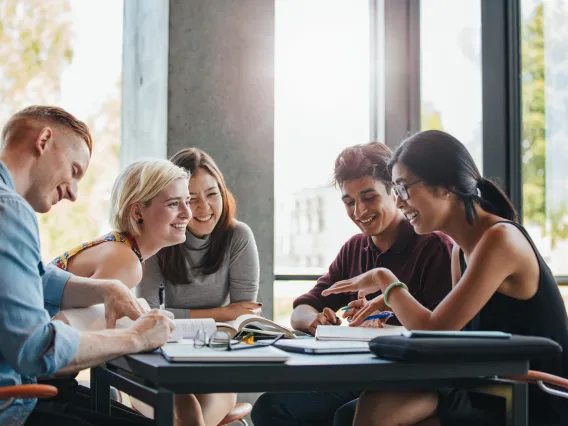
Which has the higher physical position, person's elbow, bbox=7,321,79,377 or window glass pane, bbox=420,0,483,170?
window glass pane, bbox=420,0,483,170

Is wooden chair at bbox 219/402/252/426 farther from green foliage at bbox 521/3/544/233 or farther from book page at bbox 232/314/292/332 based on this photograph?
green foliage at bbox 521/3/544/233

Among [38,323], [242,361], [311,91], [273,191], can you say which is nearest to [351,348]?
[242,361]

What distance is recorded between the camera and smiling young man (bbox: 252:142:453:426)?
2566 millimetres

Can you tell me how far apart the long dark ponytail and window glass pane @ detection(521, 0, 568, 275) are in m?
1.61

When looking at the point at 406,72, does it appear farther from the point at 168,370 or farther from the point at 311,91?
the point at 168,370

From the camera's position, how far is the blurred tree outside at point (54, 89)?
170 inches

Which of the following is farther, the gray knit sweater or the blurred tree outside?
the blurred tree outside

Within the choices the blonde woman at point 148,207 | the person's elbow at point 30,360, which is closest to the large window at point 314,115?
the blonde woman at point 148,207

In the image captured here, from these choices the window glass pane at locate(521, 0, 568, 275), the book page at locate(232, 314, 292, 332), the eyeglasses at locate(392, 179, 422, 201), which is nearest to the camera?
the book page at locate(232, 314, 292, 332)

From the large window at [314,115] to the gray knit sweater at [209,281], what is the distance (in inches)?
38.3

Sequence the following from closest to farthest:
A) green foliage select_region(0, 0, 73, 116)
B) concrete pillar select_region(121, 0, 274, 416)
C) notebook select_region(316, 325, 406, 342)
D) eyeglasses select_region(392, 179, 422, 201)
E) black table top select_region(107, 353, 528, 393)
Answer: black table top select_region(107, 353, 528, 393) → notebook select_region(316, 325, 406, 342) → eyeglasses select_region(392, 179, 422, 201) → concrete pillar select_region(121, 0, 274, 416) → green foliage select_region(0, 0, 73, 116)

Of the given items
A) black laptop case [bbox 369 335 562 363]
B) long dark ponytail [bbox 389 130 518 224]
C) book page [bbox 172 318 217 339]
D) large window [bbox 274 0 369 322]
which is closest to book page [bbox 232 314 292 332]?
book page [bbox 172 318 217 339]

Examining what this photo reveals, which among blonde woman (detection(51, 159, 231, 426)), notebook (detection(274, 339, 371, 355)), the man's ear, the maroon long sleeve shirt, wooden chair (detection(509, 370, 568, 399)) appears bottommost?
wooden chair (detection(509, 370, 568, 399))

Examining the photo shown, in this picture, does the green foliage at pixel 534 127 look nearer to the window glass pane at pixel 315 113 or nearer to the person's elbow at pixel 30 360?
the window glass pane at pixel 315 113
